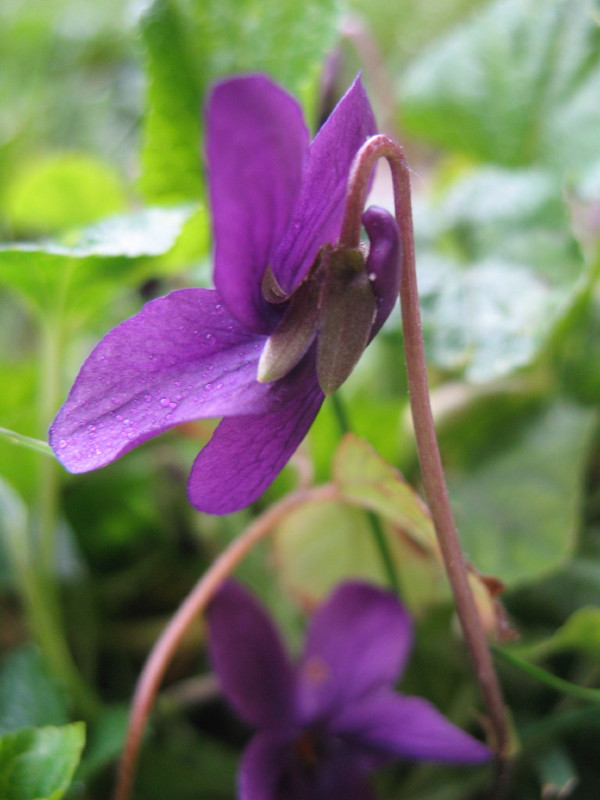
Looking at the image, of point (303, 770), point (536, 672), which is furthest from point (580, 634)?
point (303, 770)

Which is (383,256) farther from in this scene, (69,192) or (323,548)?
(69,192)

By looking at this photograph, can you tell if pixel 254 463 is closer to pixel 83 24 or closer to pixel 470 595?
pixel 470 595

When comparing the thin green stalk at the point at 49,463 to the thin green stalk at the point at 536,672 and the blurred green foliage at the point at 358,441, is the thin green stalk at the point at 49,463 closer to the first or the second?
the blurred green foliage at the point at 358,441

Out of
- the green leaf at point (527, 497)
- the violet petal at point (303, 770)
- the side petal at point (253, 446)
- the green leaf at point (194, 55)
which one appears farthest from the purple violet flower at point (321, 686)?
the green leaf at point (194, 55)

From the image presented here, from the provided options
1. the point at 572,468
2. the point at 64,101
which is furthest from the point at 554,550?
the point at 64,101

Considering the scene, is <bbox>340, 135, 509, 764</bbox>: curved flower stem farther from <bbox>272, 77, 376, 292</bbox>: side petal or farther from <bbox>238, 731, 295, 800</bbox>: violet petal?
<bbox>238, 731, 295, 800</bbox>: violet petal

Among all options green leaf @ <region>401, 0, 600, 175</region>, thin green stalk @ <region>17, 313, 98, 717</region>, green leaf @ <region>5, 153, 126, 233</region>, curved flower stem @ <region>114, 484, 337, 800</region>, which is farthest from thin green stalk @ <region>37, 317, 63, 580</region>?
green leaf @ <region>401, 0, 600, 175</region>

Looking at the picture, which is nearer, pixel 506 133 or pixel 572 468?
pixel 572 468
